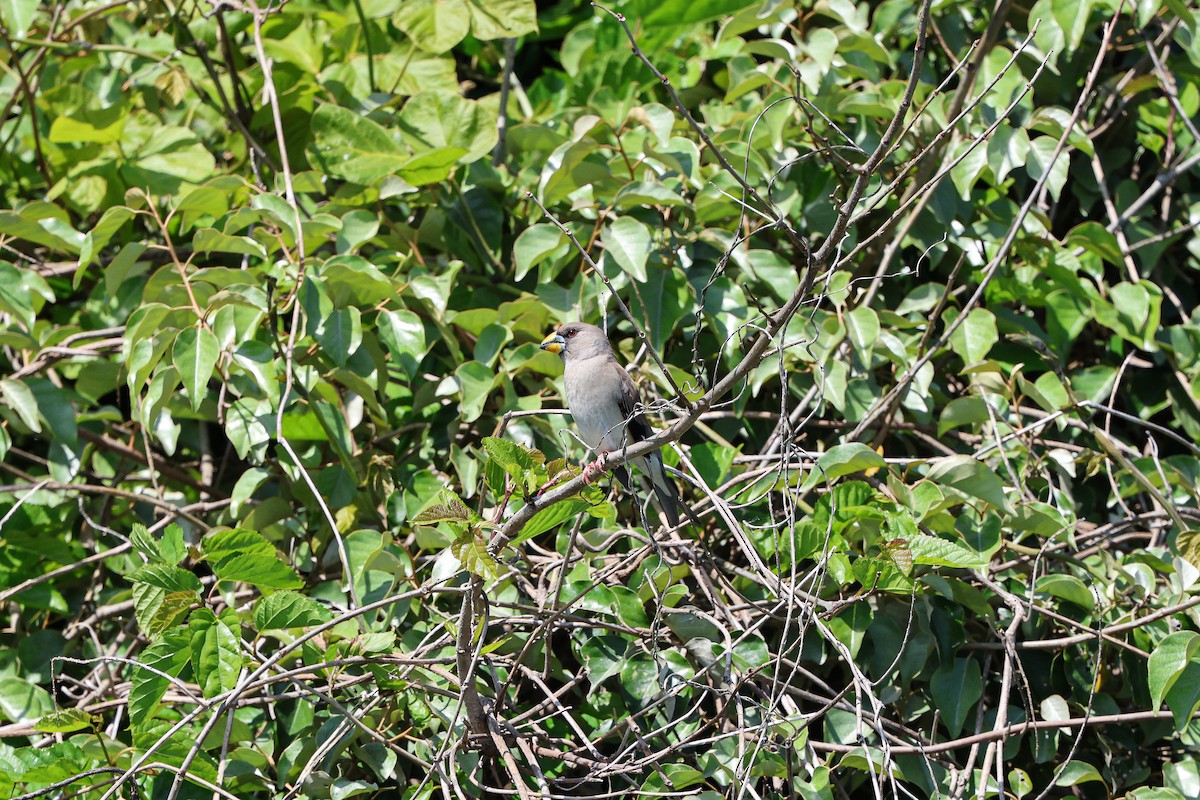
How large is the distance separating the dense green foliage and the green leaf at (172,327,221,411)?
0.02 meters

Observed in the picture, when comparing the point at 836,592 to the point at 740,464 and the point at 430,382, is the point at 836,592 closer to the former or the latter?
the point at 740,464

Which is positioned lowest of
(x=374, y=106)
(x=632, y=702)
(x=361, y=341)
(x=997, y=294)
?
(x=632, y=702)

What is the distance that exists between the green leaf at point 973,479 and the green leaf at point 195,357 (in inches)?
79.8

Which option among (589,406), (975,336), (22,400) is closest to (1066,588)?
(975,336)

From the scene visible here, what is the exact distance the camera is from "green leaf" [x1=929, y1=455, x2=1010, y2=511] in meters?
3.04

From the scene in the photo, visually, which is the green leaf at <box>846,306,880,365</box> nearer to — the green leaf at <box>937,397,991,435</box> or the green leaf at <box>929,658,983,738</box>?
the green leaf at <box>937,397,991,435</box>

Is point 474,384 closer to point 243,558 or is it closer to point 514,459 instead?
point 243,558

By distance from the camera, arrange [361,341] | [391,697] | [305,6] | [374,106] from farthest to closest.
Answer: [305,6] < [374,106] < [361,341] < [391,697]

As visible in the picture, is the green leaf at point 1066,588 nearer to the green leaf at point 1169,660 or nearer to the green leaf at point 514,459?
the green leaf at point 1169,660

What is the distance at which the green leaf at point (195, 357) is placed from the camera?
3006mm

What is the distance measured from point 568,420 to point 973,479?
129 centimetres

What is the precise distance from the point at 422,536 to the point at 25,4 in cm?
239

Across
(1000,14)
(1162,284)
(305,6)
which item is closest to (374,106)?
(305,6)

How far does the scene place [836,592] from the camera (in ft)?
10.2
